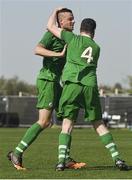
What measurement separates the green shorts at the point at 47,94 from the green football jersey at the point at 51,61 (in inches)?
3.1

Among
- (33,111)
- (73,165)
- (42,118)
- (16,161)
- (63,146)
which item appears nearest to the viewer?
(63,146)

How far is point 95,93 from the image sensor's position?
10.2m

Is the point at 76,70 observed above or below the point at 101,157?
above

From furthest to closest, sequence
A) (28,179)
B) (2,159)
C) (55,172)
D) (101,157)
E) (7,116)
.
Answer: (7,116), (101,157), (2,159), (55,172), (28,179)

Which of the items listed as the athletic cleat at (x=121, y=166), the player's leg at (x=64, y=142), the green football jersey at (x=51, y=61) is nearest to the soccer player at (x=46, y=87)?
the green football jersey at (x=51, y=61)

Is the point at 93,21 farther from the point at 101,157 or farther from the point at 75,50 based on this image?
the point at 101,157

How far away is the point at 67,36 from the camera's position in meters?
10.1

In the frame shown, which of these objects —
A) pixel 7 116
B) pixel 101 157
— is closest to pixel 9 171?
pixel 101 157

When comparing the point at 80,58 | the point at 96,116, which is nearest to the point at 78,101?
the point at 96,116

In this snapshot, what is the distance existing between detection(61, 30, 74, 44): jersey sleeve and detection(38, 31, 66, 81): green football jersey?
0.51 metres

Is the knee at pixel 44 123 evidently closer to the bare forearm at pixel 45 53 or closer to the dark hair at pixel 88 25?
the bare forearm at pixel 45 53

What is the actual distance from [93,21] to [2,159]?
136 inches

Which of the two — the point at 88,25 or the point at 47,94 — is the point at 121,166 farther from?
the point at 88,25

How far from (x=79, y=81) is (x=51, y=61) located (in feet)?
3.01
